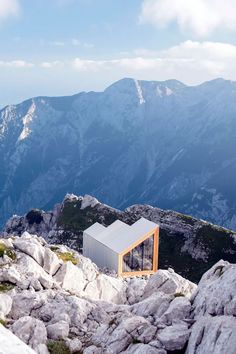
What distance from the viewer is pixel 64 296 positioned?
31312 millimetres

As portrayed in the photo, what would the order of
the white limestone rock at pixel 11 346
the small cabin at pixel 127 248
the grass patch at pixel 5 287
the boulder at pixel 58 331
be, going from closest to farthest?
the white limestone rock at pixel 11 346 → the boulder at pixel 58 331 → the grass patch at pixel 5 287 → the small cabin at pixel 127 248

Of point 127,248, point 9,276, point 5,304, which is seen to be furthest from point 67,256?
point 5,304

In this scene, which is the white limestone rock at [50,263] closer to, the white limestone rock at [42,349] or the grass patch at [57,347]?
the grass patch at [57,347]

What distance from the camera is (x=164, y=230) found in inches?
3526

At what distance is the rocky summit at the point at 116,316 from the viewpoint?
20.8 metres

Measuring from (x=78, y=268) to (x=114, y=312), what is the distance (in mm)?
13494

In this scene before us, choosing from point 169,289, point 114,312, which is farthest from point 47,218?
point 114,312

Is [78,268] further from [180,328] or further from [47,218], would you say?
[47,218]

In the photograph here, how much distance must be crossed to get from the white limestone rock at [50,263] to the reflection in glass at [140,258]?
15364mm

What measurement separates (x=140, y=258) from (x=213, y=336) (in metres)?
36.6

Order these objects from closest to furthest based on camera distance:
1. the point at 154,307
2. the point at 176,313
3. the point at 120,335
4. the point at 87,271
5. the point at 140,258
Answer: the point at 120,335
the point at 176,313
the point at 154,307
the point at 87,271
the point at 140,258

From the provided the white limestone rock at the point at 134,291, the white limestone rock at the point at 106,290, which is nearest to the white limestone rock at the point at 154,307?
the white limestone rock at the point at 134,291

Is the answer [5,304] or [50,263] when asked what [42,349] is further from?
[50,263]

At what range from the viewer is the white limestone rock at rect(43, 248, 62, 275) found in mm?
39000
